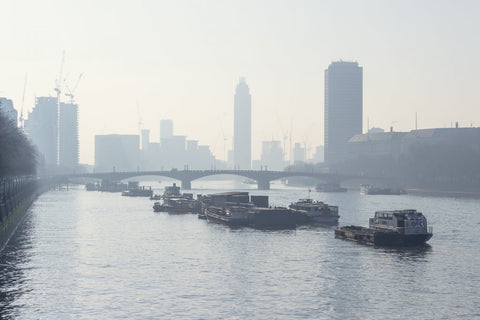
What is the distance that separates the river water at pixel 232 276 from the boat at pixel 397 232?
188 cm

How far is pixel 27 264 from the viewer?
244 ft

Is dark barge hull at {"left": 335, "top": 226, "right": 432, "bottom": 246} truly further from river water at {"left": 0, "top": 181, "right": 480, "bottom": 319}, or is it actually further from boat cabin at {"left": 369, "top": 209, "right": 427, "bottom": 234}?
river water at {"left": 0, "top": 181, "right": 480, "bottom": 319}

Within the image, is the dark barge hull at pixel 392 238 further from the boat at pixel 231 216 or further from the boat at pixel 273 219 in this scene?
the boat at pixel 231 216

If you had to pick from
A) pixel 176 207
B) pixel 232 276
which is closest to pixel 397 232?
pixel 232 276

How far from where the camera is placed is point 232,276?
67.7m

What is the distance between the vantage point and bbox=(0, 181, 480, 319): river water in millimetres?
54031

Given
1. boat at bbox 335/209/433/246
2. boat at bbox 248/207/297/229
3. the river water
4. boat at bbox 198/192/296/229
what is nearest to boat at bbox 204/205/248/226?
boat at bbox 198/192/296/229

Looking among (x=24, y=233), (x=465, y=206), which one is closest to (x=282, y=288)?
(x=24, y=233)

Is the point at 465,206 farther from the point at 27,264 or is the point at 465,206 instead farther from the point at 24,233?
the point at 27,264

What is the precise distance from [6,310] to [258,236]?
5523 centimetres

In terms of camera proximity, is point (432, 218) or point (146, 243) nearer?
point (146, 243)

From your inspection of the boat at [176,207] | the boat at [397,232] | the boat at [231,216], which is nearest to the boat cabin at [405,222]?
the boat at [397,232]

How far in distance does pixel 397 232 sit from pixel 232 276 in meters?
32.1

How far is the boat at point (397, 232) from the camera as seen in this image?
9012 centimetres
